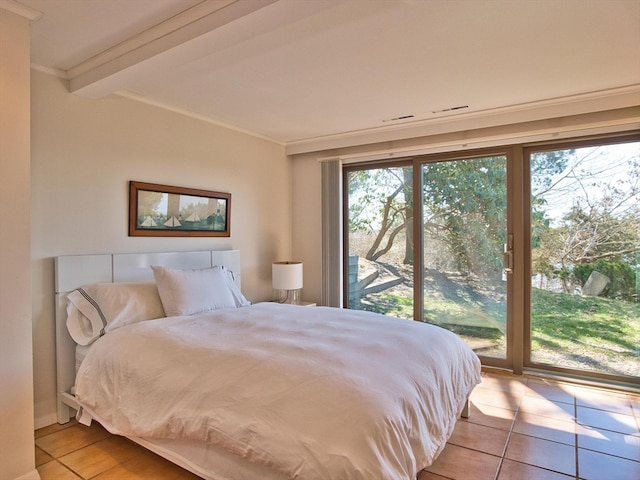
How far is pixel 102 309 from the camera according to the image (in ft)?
8.82

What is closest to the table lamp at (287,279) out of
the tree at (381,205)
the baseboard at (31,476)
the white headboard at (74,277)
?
the tree at (381,205)

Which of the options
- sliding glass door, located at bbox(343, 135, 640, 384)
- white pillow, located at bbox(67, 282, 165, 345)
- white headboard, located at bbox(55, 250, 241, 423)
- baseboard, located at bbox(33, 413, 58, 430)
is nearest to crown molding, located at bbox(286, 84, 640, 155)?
sliding glass door, located at bbox(343, 135, 640, 384)

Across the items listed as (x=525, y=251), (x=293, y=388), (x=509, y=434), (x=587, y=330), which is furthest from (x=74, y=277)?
(x=587, y=330)

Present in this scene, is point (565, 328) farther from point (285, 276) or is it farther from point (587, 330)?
point (285, 276)

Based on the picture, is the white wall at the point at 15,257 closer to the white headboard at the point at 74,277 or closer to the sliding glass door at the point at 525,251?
the white headboard at the point at 74,277

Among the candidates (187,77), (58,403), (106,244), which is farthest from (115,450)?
(187,77)

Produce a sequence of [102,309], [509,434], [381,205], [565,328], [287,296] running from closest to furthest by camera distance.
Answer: [509,434]
[102,309]
[565,328]
[287,296]
[381,205]

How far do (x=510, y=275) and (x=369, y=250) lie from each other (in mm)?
1552

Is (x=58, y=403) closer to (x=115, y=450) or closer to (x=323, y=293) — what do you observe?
(x=115, y=450)

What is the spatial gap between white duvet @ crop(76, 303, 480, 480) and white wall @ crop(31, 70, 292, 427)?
2.26ft

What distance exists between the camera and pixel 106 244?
3.02m

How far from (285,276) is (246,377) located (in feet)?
7.79

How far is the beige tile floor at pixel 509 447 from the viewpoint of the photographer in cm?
213

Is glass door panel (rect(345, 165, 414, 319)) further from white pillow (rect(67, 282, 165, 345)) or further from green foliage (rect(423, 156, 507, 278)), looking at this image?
white pillow (rect(67, 282, 165, 345))
